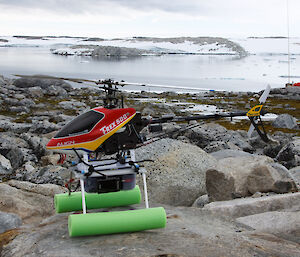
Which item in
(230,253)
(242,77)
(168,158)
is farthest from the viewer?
(242,77)

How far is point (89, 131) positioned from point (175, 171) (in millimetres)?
4484

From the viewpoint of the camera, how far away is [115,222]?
7.15 m

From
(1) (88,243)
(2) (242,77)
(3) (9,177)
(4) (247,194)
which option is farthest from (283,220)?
(2) (242,77)

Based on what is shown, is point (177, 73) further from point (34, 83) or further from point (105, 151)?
point (105, 151)

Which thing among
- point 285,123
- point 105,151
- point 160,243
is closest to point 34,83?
point 285,123

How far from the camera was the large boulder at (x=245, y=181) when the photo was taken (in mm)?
10758

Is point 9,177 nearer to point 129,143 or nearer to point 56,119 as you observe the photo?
point 129,143

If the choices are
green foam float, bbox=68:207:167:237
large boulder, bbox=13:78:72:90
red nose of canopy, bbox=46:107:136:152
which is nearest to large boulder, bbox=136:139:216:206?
red nose of canopy, bbox=46:107:136:152

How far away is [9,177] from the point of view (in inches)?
618

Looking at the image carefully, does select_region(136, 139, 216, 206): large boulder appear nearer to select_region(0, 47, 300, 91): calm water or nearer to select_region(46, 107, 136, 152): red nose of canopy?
select_region(46, 107, 136, 152): red nose of canopy

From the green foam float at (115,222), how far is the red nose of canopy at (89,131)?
1.62 meters

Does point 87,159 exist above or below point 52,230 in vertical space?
above

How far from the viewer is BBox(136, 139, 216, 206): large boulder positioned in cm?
1154

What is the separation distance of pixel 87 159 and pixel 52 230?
5.43 feet
